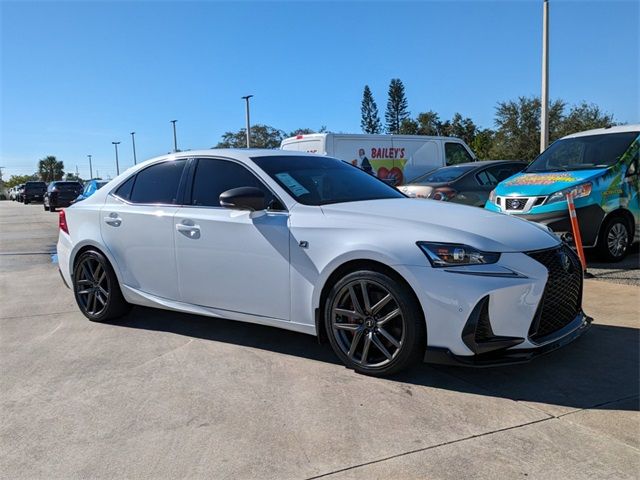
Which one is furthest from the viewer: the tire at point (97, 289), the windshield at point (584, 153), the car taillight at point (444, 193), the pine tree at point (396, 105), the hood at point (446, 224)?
the pine tree at point (396, 105)

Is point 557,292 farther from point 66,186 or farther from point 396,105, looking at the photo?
point 396,105

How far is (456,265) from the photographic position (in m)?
3.37

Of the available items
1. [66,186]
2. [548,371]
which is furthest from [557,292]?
[66,186]

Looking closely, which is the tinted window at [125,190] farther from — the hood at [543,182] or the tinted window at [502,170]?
the tinted window at [502,170]

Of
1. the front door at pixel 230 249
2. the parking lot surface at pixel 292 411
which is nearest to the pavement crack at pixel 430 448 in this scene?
the parking lot surface at pixel 292 411

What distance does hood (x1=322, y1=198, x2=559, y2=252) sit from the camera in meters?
3.46

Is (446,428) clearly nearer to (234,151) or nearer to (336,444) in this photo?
(336,444)

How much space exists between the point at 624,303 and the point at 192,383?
433 centimetres

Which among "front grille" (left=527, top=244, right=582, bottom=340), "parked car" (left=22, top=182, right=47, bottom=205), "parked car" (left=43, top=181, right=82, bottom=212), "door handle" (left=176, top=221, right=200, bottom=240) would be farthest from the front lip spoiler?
"parked car" (left=22, top=182, right=47, bottom=205)

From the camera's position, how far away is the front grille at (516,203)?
25.3 ft

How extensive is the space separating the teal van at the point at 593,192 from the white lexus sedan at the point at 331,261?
355cm

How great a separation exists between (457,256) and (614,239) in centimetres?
534

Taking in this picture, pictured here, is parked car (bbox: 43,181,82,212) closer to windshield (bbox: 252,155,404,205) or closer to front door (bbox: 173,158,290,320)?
front door (bbox: 173,158,290,320)

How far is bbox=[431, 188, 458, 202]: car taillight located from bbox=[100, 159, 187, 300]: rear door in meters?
5.82
